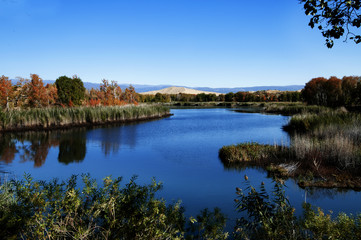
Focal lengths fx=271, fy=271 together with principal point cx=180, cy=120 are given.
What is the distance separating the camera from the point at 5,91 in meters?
19.4

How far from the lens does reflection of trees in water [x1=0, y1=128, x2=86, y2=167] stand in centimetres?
1060

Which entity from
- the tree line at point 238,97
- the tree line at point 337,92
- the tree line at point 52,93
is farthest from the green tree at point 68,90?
the tree line at point 238,97

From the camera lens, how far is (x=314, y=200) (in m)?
6.22

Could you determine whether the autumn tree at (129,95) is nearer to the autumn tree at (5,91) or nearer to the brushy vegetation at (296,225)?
the autumn tree at (5,91)

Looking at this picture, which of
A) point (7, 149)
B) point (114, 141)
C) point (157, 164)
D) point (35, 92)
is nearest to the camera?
point (157, 164)

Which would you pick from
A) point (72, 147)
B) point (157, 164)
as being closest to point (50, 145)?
point (72, 147)

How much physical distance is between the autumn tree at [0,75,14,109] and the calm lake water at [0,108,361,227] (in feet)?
16.7

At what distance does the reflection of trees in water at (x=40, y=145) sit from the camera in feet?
34.8

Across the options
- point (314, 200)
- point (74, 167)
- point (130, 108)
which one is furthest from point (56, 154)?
point (130, 108)

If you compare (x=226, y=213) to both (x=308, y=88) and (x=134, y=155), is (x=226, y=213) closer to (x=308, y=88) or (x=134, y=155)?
(x=134, y=155)

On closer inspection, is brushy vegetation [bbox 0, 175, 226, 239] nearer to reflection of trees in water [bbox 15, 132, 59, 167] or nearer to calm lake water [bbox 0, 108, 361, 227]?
calm lake water [bbox 0, 108, 361, 227]

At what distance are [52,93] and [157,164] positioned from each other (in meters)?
17.3

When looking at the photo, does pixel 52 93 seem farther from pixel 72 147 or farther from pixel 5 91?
pixel 72 147

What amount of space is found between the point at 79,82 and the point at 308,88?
97.1ft
